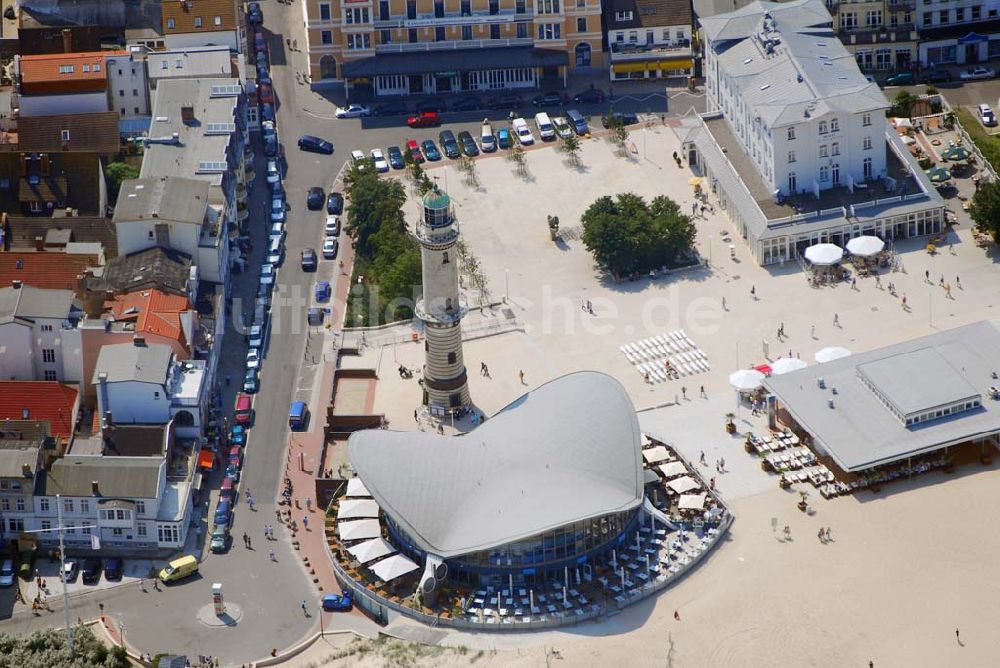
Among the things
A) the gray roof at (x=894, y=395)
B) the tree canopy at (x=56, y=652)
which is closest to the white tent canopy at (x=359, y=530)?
the tree canopy at (x=56, y=652)

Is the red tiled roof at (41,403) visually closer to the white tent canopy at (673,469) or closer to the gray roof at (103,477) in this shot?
the gray roof at (103,477)

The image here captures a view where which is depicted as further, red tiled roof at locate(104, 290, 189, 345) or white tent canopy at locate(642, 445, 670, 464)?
red tiled roof at locate(104, 290, 189, 345)

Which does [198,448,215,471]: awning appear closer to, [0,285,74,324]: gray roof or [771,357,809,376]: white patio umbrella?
[0,285,74,324]: gray roof

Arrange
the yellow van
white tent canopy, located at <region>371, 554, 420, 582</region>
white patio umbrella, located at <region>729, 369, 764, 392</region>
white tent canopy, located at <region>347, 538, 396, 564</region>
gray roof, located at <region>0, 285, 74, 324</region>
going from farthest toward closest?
white patio umbrella, located at <region>729, 369, 764, 392</region> → gray roof, located at <region>0, 285, 74, 324</region> → the yellow van → white tent canopy, located at <region>347, 538, 396, 564</region> → white tent canopy, located at <region>371, 554, 420, 582</region>

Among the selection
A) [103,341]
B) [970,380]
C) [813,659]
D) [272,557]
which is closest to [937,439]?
[970,380]

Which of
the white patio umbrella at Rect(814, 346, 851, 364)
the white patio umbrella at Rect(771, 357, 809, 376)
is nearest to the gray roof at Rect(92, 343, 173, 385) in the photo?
the white patio umbrella at Rect(771, 357, 809, 376)

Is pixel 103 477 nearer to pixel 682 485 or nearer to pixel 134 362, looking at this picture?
pixel 134 362
